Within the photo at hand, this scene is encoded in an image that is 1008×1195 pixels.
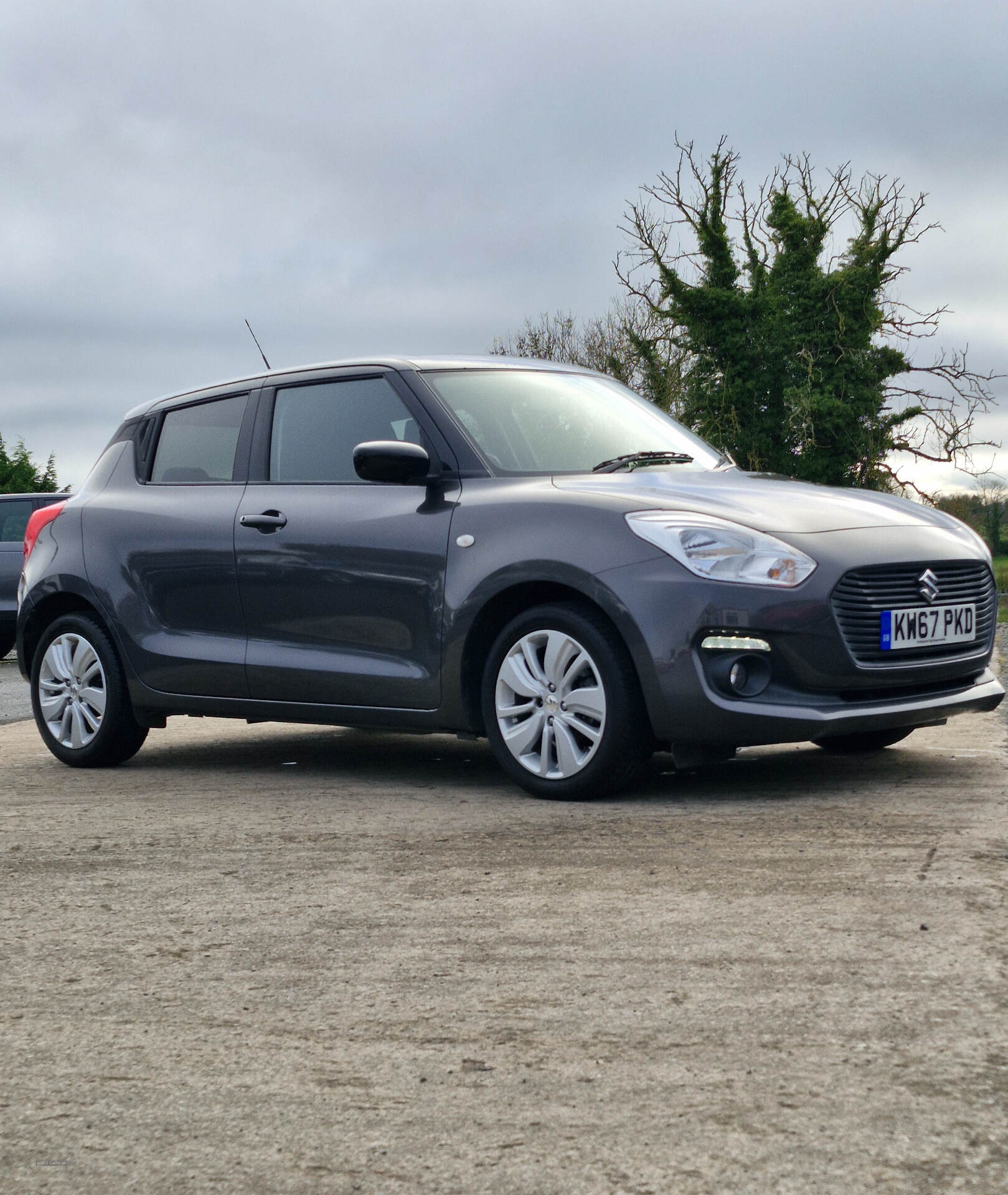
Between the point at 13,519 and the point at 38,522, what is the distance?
10644 mm

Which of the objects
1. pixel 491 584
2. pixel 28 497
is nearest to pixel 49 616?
pixel 491 584

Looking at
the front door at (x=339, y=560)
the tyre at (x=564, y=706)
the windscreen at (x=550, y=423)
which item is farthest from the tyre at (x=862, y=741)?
the front door at (x=339, y=560)

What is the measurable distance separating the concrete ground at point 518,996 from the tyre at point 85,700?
5.41 ft

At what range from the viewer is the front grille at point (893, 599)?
5219 millimetres

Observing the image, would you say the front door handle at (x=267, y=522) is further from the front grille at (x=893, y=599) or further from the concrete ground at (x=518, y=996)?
the front grille at (x=893, y=599)

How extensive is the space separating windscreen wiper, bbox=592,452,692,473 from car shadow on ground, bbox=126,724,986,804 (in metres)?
1.21

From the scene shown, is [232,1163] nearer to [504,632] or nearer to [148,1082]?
[148,1082]

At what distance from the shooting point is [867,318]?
4588 centimetres

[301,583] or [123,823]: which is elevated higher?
[301,583]

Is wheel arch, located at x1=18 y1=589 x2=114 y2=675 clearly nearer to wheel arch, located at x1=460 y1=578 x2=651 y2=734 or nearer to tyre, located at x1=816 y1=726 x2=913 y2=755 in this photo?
wheel arch, located at x1=460 y1=578 x2=651 y2=734

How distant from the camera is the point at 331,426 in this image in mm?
6570

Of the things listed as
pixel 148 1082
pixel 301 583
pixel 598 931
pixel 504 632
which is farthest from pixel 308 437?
pixel 148 1082

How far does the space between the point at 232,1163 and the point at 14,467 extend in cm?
5683

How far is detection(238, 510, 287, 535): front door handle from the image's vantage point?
6.43m
